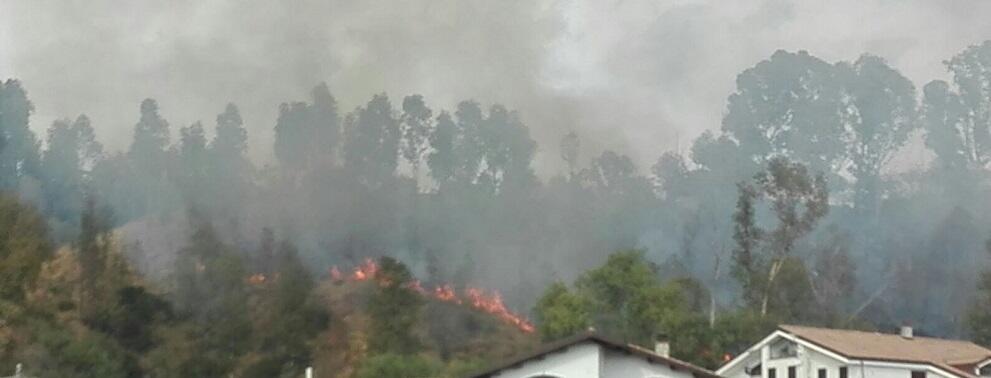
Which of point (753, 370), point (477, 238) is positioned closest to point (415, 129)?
point (477, 238)

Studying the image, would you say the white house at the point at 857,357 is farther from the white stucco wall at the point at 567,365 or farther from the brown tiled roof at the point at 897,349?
the white stucco wall at the point at 567,365

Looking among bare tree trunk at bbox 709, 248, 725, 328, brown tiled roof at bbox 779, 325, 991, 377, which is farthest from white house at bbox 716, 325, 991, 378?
bare tree trunk at bbox 709, 248, 725, 328

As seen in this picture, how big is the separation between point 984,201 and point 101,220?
8692cm

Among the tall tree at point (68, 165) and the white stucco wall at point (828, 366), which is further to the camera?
the tall tree at point (68, 165)

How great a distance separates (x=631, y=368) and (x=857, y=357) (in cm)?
1270

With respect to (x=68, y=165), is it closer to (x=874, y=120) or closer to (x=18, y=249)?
(x=18, y=249)

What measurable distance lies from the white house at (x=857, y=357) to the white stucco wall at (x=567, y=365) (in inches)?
543

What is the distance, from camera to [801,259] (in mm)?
91562

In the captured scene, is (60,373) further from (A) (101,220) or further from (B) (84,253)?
(A) (101,220)

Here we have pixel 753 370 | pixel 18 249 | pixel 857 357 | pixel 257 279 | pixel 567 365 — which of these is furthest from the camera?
pixel 257 279

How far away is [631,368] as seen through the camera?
3375 cm

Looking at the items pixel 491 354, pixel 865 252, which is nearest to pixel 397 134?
pixel 491 354

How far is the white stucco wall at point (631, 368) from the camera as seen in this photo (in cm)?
3359

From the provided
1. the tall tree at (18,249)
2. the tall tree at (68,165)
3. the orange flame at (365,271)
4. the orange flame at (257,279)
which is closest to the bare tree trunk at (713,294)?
the orange flame at (365,271)
